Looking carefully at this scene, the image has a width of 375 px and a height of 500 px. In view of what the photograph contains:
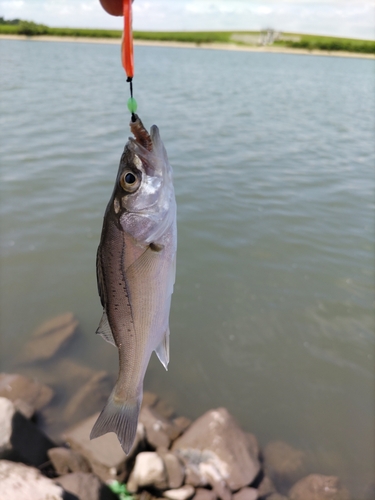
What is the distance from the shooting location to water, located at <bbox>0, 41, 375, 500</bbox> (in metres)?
6.23

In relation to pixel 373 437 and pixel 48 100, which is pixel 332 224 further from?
pixel 48 100

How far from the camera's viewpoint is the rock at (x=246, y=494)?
4578mm

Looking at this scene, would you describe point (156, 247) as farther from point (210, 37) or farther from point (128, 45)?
point (210, 37)

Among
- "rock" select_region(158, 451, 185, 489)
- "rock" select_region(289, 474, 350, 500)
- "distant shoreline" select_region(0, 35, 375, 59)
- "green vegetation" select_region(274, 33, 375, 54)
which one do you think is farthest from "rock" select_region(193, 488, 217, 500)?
"green vegetation" select_region(274, 33, 375, 54)

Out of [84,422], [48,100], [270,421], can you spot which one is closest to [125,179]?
[84,422]

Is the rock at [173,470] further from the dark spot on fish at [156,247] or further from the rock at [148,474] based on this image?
the dark spot on fish at [156,247]

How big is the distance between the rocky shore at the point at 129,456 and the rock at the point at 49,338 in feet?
0.91

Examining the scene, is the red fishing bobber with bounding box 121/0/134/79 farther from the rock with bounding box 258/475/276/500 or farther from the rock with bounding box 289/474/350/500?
the rock with bounding box 289/474/350/500

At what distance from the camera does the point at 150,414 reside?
5.36 m

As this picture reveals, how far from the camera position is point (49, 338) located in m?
6.84

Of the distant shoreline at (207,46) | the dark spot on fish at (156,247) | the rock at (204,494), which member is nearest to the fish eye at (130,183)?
the dark spot on fish at (156,247)

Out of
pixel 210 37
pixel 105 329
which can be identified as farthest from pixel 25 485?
pixel 210 37

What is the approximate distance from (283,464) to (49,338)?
3869 millimetres

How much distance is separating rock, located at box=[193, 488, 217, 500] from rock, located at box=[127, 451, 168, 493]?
1.13ft
